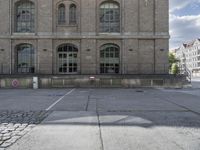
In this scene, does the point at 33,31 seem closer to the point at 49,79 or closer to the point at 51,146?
the point at 49,79

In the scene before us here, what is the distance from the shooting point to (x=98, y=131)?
7.75 m

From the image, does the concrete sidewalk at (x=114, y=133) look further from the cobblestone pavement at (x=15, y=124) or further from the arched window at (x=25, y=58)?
the arched window at (x=25, y=58)

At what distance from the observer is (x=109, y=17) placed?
3209 cm

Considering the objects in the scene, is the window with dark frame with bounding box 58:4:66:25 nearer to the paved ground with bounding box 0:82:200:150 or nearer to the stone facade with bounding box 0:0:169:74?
the stone facade with bounding box 0:0:169:74

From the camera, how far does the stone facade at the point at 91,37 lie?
30938 millimetres

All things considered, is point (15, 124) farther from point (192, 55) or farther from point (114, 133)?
point (192, 55)

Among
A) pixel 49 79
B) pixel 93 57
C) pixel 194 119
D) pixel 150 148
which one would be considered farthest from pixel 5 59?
pixel 150 148

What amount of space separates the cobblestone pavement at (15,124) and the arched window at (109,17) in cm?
2230

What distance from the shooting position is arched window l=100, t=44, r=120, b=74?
3159 centimetres

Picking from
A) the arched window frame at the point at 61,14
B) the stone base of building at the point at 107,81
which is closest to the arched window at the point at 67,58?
the arched window frame at the point at 61,14

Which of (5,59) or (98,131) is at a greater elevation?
(5,59)

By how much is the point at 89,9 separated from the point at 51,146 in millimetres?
26616

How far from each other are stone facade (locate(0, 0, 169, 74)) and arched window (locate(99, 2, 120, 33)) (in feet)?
2.20

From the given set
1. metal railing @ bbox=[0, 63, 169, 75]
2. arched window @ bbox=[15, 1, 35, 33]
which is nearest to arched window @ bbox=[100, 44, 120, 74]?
metal railing @ bbox=[0, 63, 169, 75]
